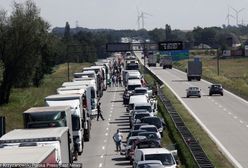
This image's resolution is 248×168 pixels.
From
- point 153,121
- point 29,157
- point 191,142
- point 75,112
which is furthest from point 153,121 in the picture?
point 29,157

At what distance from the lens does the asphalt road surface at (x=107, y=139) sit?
113 feet

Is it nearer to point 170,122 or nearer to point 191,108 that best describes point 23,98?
point 191,108

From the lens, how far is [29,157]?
18.4 meters

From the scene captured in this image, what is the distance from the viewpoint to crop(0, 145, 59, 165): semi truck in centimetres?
1752

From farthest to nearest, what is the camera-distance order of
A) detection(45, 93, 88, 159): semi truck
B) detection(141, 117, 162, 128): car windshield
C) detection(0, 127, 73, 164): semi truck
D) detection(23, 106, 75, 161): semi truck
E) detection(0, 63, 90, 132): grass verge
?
1. detection(0, 63, 90, 132): grass verge
2. detection(141, 117, 162, 128): car windshield
3. detection(45, 93, 88, 159): semi truck
4. detection(23, 106, 75, 161): semi truck
5. detection(0, 127, 73, 164): semi truck

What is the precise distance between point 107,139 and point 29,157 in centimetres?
2575

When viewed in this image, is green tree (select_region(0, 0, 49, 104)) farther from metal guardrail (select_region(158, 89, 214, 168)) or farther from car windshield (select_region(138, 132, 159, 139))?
car windshield (select_region(138, 132, 159, 139))

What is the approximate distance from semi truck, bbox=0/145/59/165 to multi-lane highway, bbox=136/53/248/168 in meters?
13.7

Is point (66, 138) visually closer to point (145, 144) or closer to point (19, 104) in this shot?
point (145, 144)

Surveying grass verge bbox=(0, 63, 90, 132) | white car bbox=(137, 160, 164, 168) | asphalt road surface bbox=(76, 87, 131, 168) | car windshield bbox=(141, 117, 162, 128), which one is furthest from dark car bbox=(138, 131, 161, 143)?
grass verge bbox=(0, 63, 90, 132)

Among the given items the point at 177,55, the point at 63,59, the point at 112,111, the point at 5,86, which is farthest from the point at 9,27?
the point at 63,59

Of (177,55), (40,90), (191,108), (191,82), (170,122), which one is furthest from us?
(177,55)

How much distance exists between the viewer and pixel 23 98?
75.1m

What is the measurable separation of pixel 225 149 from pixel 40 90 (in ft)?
165
